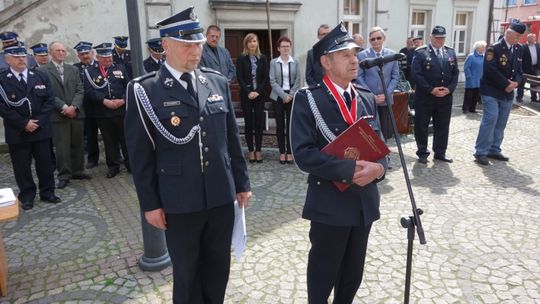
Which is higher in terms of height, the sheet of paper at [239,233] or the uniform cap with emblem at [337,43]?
the uniform cap with emblem at [337,43]

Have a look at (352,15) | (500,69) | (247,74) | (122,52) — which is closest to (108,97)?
(122,52)

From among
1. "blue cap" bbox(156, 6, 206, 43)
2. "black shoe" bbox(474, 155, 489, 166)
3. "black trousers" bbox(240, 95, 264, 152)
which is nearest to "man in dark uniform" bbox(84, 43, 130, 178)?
"black trousers" bbox(240, 95, 264, 152)

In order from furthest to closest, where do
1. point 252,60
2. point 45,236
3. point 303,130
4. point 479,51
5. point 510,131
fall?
1. point 479,51
2. point 510,131
3. point 252,60
4. point 45,236
5. point 303,130

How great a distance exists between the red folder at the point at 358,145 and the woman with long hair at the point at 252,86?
15.2 ft

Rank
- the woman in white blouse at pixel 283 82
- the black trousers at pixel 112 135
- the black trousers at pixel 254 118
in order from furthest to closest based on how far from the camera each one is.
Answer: the black trousers at pixel 254 118 < the woman in white blouse at pixel 283 82 < the black trousers at pixel 112 135

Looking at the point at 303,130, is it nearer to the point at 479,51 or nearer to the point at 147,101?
the point at 147,101

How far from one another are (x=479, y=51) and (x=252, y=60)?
22.6 ft

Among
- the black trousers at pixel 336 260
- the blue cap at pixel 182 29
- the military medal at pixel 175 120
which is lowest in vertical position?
the black trousers at pixel 336 260

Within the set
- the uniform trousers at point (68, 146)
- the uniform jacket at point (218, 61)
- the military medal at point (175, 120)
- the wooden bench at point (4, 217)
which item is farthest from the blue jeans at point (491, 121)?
the wooden bench at point (4, 217)

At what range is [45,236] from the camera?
4504 millimetres

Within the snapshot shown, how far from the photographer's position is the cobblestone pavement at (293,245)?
3393 mm

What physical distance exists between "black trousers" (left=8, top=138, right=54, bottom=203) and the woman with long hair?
2.96m

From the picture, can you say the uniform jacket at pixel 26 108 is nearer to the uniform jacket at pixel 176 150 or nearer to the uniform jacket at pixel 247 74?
the uniform jacket at pixel 247 74

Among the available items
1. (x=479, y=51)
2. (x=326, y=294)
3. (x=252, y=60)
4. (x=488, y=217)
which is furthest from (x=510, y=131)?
(x=326, y=294)
